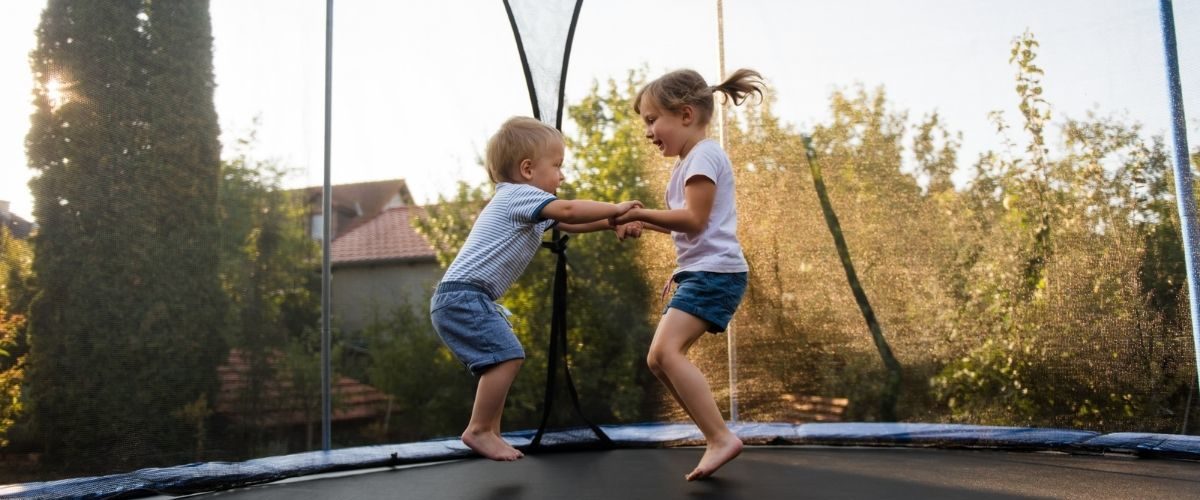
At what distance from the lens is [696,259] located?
1.74 m

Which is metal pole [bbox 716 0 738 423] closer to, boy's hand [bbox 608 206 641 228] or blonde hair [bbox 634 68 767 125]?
blonde hair [bbox 634 68 767 125]

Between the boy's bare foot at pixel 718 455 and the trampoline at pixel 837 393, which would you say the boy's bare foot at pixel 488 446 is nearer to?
the trampoline at pixel 837 393

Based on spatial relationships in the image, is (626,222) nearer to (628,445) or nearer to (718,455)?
(718,455)

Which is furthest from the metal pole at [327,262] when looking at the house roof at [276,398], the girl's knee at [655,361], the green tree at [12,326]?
the girl's knee at [655,361]

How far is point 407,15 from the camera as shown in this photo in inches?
137

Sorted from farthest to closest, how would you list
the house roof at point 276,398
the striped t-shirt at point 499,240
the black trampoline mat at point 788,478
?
1. the house roof at point 276,398
2. the striped t-shirt at point 499,240
3. the black trampoline mat at point 788,478

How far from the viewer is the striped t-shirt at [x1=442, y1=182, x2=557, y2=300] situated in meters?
1.79

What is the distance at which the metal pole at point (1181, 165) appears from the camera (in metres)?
1.92

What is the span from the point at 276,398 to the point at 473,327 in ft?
3.95

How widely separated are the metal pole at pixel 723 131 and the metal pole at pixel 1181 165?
3.65 ft

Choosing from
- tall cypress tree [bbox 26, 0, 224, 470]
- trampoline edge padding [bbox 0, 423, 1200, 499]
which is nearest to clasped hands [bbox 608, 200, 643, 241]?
trampoline edge padding [bbox 0, 423, 1200, 499]

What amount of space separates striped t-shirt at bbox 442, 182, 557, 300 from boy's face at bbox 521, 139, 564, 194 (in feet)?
0.16

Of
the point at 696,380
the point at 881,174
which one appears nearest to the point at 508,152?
the point at 696,380

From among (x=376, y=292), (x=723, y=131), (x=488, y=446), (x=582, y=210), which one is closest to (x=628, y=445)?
(x=488, y=446)
